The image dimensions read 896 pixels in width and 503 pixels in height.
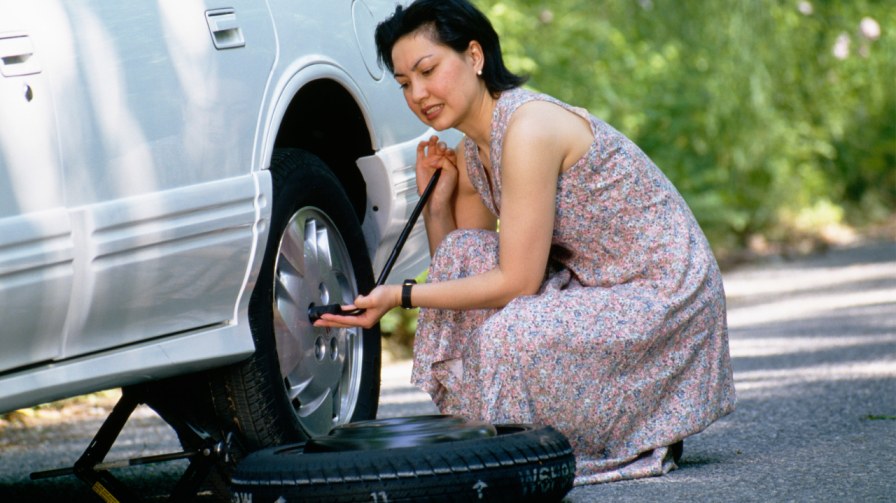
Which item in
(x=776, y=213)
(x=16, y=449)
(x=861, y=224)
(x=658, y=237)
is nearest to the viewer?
(x=658, y=237)

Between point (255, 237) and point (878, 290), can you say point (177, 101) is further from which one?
point (878, 290)

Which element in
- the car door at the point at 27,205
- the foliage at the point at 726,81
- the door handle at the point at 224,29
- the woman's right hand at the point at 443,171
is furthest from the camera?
the foliage at the point at 726,81

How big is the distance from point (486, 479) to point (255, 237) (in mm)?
796

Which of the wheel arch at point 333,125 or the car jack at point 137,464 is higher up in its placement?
the wheel arch at point 333,125

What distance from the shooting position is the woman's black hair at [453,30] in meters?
3.04

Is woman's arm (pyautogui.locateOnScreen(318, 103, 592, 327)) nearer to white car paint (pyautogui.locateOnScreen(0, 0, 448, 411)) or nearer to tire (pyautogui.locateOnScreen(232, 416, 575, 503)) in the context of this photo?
white car paint (pyautogui.locateOnScreen(0, 0, 448, 411))

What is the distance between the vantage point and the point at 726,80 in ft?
34.1

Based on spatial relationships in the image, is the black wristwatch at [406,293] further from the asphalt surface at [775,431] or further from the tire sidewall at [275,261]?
the asphalt surface at [775,431]

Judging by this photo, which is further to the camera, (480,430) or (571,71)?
(571,71)

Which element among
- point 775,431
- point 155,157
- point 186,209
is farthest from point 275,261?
point 775,431

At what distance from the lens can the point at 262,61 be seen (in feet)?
9.68

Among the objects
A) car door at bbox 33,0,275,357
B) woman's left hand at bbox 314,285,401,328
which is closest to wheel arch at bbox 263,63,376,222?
car door at bbox 33,0,275,357

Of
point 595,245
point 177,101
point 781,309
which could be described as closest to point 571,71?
point 781,309

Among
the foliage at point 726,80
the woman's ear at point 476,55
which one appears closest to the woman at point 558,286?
the woman's ear at point 476,55
